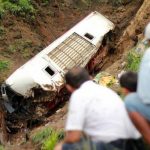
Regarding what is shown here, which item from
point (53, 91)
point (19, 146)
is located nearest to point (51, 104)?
point (53, 91)

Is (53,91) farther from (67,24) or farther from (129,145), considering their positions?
(129,145)

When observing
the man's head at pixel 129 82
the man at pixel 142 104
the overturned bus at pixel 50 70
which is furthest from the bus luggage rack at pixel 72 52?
the man at pixel 142 104

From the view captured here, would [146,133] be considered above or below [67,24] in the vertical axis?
above

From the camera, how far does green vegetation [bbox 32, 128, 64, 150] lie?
9.88 metres

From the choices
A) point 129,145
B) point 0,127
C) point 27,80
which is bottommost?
point 0,127

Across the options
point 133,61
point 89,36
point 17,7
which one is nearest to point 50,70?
point 89,36

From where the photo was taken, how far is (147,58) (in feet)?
19.2

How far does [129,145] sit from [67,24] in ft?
54.9

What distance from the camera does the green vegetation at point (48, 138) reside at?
9883mm

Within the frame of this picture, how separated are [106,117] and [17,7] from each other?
15.9m

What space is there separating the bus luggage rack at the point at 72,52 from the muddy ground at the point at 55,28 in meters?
0.90

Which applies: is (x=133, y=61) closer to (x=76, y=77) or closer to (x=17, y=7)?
(x=76, y=77)

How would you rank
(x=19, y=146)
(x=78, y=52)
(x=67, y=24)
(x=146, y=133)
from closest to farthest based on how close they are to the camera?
(x=146, y=133) < (x=19, y=146) < (x=78, y=52) < (x=67, y=24)

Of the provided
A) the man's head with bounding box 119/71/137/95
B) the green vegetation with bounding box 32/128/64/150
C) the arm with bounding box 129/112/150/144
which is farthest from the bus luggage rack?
the arm with bounding box 129/112/150/144
